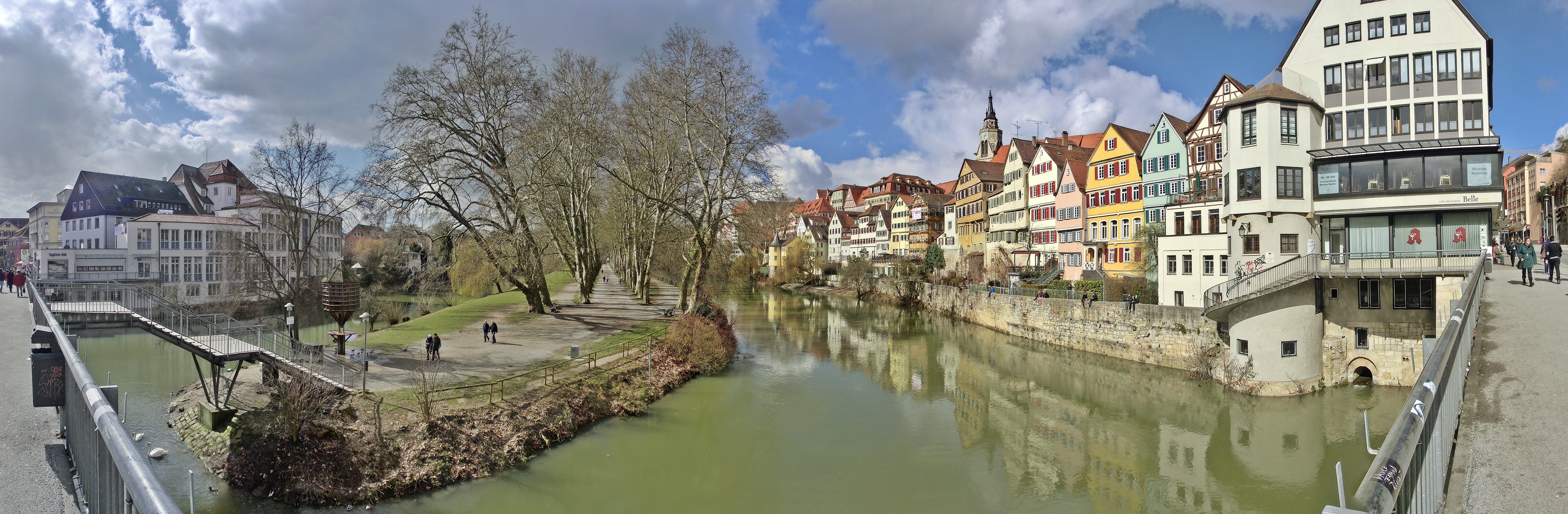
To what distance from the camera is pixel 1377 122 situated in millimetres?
22547

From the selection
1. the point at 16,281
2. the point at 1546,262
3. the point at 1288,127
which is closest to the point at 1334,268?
the point at 1546,262

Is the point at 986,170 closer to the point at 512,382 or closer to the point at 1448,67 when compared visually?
the point at 1448,67

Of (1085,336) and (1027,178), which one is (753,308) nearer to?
(1027,178)

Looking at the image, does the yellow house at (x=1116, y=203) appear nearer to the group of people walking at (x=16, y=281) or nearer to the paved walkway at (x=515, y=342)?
the paved walkway at (x=515, y=342)

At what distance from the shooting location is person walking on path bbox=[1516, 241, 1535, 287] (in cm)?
1352

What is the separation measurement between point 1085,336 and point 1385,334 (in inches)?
452

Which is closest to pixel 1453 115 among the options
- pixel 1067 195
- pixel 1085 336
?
pixel 1085 336

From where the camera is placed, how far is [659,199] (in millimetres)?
31547

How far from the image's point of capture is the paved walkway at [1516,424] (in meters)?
3.62

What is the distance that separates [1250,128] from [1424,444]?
24717 millimetres

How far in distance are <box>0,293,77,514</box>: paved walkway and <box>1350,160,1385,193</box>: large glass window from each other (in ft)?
99.1

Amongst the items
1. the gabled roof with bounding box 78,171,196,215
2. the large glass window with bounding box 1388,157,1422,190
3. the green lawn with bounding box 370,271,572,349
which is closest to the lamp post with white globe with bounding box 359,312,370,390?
the green lawn with bounding box 370,271,572,349

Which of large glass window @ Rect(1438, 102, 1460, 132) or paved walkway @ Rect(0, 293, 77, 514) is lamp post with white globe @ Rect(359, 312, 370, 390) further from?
large glass window @ Rect(1438, 102, 1460, 132)

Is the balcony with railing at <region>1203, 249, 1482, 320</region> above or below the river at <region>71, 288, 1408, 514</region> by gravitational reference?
Answer: above
